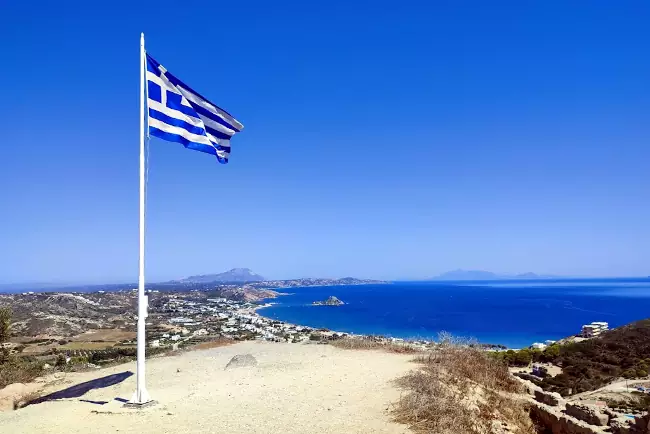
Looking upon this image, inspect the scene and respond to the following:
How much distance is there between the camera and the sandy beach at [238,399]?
314 inches

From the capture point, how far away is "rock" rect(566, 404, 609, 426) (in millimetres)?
11117

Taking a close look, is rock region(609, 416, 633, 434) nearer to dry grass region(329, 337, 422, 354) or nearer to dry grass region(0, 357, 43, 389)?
dry grass region(329, 337, 422, 354)

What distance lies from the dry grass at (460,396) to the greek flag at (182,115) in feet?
23.8

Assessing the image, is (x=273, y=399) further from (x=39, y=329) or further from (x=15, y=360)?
(x=39, y=329)

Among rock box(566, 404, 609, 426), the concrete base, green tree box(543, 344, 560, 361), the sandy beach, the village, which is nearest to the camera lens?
the sandy beach

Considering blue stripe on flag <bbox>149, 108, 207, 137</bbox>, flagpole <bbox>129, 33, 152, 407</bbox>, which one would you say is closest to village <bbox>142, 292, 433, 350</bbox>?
flagpole <bbox>129, 33, 152, 407</bbox>

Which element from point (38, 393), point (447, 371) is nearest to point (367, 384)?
point (447, 371)

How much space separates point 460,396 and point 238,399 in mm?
5106

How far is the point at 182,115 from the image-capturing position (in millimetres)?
10039

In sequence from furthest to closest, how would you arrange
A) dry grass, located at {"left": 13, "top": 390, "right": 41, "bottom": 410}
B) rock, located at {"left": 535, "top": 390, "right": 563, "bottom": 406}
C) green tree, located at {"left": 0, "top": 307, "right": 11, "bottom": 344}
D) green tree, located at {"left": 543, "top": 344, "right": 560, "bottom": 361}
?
1. green tree, located at {"left": 543, "top": 344, "right": 560, "bottom": 361}
2. green tree, located at {"left": 0, "top": 307, "right": 11, "bottom": 344}
3. rock, located at {"left": 535, "top": 390, "right": 563, "bottom": 406}
4. dry grass, located at {"left": 13, "top": 390, "right": 41, "bottom": 410}

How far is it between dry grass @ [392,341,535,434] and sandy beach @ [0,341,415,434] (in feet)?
1.84

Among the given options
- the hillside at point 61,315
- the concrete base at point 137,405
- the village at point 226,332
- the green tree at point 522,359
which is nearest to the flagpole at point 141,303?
the concrete base at point 137,405

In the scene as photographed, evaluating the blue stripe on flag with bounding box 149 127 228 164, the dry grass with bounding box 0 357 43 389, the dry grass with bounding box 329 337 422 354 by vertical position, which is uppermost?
the blue stripe on flag with bounding box 149 127 228 164

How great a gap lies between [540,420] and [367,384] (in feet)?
15.4
